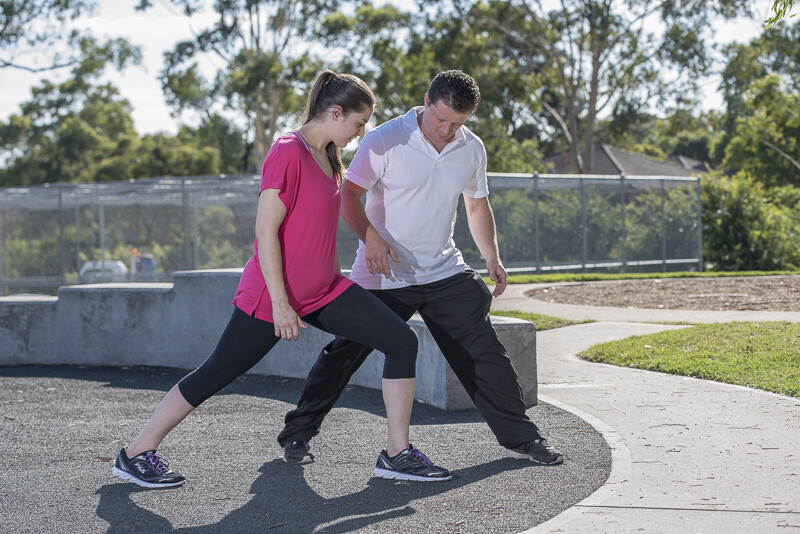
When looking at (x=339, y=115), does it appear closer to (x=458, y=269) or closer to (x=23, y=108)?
(x=458, y=269)

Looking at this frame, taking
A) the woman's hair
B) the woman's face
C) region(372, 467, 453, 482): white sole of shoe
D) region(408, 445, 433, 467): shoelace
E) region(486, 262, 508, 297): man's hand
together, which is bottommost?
region(372, 467, 453, 482): white sole of shoe

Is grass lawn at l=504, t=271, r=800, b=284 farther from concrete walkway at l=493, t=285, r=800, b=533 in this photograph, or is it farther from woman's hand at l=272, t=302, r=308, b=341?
woman's hand at l=272, t=302, r=308, b=341

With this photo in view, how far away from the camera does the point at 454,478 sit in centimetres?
435

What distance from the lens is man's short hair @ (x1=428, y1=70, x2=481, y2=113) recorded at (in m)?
4.25

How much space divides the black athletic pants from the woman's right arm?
0.73 meters

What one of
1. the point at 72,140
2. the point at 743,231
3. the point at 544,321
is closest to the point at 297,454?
the point at 544,321

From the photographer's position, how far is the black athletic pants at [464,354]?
4586 millimetres

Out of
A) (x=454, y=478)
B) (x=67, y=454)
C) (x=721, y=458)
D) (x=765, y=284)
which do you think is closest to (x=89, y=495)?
(x=67, y=454)

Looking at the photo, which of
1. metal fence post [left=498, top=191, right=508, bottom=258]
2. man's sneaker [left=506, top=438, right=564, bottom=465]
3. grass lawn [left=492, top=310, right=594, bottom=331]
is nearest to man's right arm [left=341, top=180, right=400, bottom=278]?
man's sneaker [left=506, top=438, right=564, bottom=465]

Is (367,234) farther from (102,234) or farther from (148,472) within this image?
(102,234)

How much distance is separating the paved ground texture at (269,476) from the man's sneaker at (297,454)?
5cm

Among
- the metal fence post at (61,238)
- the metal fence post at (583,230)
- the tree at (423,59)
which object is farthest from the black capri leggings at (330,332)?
the tree at (423,59)

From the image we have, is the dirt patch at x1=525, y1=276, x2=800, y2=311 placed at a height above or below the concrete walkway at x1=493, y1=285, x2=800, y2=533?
above

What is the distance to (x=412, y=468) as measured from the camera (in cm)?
430
